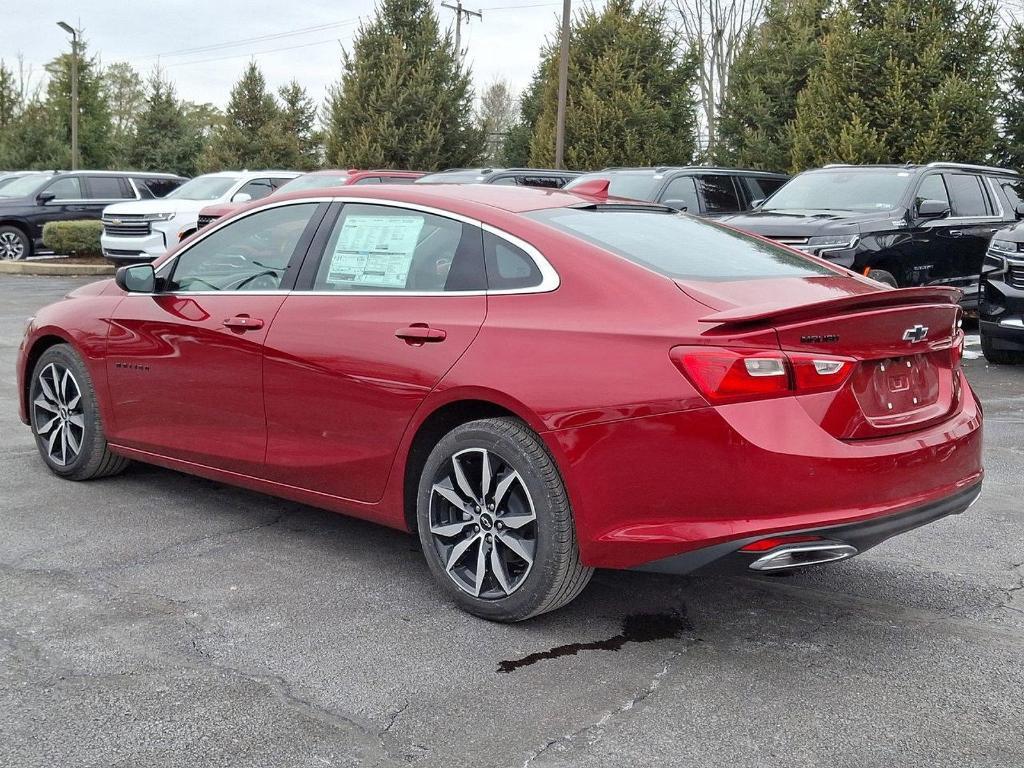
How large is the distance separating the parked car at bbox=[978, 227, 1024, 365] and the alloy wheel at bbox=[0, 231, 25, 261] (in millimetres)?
17129

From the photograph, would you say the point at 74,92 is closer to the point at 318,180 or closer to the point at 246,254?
the point at 318,180

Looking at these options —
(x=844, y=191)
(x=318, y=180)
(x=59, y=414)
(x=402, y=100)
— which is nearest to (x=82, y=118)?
(x=402, y=100)

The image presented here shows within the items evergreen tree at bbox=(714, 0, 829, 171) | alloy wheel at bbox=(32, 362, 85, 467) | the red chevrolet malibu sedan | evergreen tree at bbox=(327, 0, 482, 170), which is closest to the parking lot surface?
the red chevrolet malibu sedan

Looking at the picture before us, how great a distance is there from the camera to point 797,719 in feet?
10.8

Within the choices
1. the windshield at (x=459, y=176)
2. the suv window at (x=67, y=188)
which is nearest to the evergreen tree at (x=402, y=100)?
the suv window at (x=67, y=188)

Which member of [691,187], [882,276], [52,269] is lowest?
[52,269]

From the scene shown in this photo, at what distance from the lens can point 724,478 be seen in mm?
3439

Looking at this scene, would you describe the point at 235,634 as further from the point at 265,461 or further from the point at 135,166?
the point at 135,166

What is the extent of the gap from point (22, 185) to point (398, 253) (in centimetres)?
1943

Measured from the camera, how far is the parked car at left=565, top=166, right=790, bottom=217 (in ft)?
45.1

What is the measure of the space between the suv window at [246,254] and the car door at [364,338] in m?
0.19

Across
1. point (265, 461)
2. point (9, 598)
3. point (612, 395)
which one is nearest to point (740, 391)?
point (612, 395)

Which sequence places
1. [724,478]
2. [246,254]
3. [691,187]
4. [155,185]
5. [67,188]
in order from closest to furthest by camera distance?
[724,478] → [246,254] → [691,187] → [67,188] → [155,185]

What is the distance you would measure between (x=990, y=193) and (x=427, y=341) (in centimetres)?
1065
